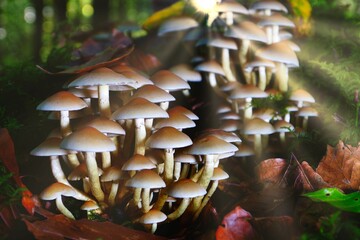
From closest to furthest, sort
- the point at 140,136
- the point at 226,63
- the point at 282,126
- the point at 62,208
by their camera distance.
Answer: the point at 62,208, the point at 140,136, the point at 282,126, the point at 226,63

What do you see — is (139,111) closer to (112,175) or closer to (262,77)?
(112,175)

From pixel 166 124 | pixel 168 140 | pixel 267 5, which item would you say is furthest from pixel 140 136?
pixel 267 5

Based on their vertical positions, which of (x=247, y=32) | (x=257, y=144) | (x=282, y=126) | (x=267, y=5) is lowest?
(x=257, y=144)

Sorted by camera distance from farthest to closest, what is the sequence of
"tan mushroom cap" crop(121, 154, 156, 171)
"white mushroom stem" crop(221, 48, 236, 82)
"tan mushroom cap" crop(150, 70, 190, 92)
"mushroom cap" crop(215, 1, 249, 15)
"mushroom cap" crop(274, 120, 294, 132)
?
"white mushroom stem" crop(221, 48, 236, 82) → "mushroom cap" crop(215, 1, 249, 15) → "mushroom cap" crop(274, 120, 294, 132) → "tan mushroom cap" crop(150, 70, 190, 92) → "tan mushroom cap" crop(121, 154, 156, 171)

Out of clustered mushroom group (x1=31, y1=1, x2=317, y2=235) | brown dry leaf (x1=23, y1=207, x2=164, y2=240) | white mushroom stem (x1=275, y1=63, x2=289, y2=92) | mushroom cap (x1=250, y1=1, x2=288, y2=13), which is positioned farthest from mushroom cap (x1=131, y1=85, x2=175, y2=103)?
mushroom cap (x1=250, y1=1, x2=288, y2=13)

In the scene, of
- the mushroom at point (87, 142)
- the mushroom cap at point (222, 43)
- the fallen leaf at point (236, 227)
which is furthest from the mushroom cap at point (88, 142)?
the mushroom cap at point (222, 43)

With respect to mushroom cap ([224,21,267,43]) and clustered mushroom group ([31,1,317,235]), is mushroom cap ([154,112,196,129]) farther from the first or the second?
mushroom cap ([224,21,267,43])
